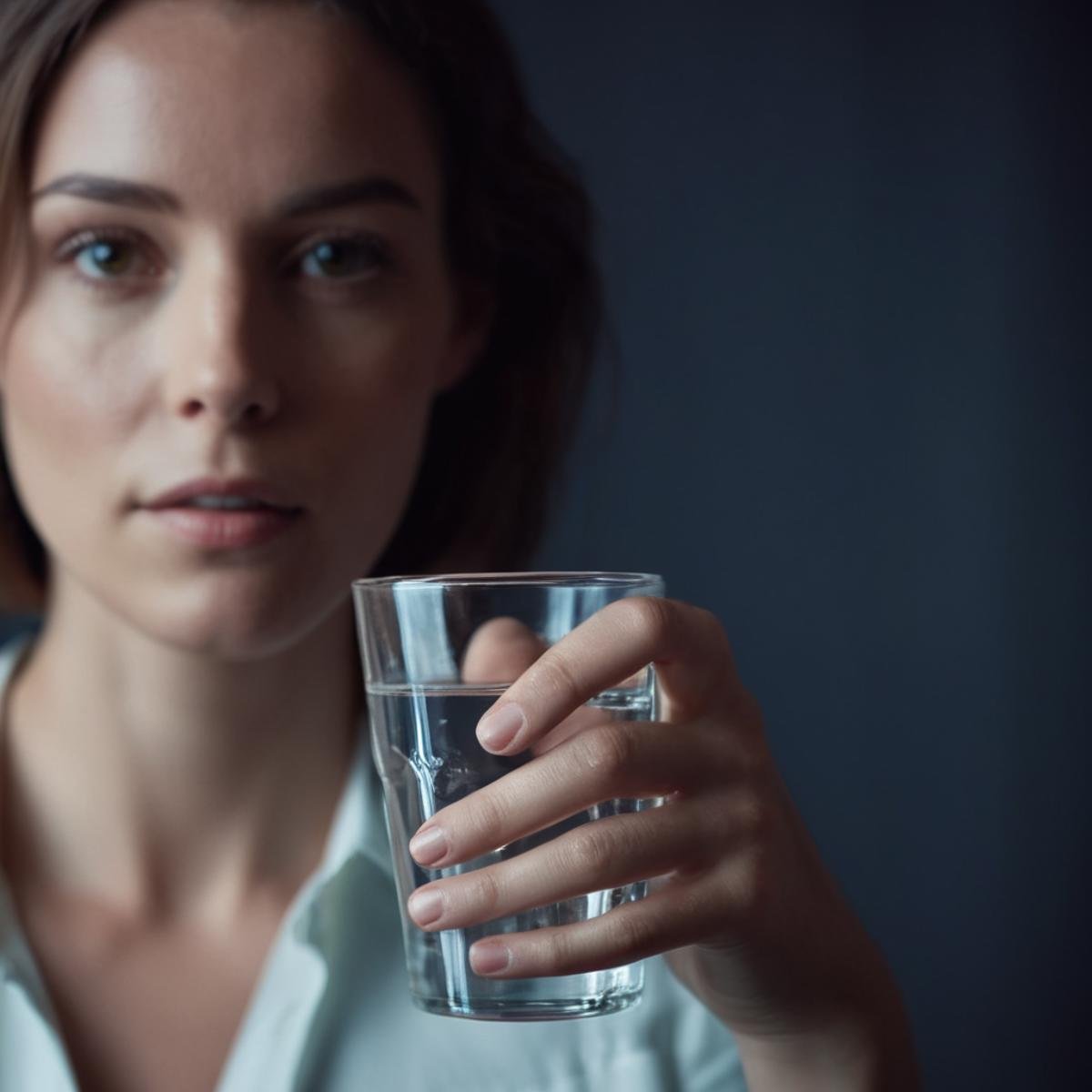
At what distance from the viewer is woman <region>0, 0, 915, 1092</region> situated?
1.13 metres

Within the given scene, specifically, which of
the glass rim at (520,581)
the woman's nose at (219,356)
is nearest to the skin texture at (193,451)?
the woman's nose at (219,356)

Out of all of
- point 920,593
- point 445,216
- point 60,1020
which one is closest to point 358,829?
point 60,1020

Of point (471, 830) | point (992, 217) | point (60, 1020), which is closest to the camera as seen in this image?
point (471, 830)

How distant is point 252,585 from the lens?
1237 millimetres

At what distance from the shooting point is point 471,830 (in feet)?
2.71

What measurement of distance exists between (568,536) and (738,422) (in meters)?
0.30

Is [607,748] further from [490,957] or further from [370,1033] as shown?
[370,1033]

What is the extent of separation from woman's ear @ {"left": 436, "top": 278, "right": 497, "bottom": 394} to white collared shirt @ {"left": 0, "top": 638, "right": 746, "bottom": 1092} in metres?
0.49

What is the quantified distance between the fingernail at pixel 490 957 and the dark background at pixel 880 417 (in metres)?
1.33

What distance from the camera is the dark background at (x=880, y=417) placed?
215 centimetres

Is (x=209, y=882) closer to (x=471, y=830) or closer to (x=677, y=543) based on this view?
(x=471, y=830)

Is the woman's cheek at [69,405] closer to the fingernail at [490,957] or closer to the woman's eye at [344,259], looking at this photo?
the woman's eye at [344,259]

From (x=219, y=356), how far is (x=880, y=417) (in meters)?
1.27

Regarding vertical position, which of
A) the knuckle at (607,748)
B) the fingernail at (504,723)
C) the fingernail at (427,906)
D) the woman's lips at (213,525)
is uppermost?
the woman's lips at (213,525)
